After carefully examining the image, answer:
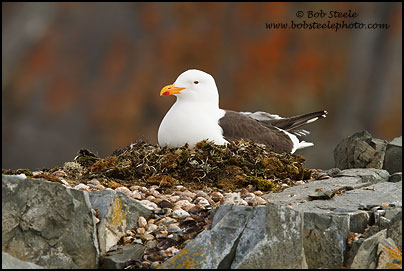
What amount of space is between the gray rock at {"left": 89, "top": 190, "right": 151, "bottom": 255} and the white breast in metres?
2.21

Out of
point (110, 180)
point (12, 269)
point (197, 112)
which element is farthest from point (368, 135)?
point (12, 269)

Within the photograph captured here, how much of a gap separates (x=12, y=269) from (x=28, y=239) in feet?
1.30

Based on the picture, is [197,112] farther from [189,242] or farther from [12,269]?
[12,269]

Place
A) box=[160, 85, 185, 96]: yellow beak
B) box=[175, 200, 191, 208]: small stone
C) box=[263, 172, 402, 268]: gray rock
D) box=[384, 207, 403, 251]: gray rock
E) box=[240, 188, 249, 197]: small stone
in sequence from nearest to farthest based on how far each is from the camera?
box=[263, 172, 402, 268]: gray rock → box=[384, 207, 403, 251]: gray rock → box=[175, 200, 191, 208]: small stone → box=[240, 188, 249, 197]: small stone → box=[160, 85, 185, 96]: yellow beak

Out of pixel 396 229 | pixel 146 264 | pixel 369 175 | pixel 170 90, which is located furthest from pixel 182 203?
pixel 170 90

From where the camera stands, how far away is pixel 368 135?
723cm

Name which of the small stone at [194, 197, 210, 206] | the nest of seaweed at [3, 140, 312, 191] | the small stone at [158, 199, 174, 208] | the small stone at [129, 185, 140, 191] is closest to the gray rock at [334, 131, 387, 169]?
the nest of seaweed at [3, 140, 312, 191]

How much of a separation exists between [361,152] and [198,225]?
3.23 meters

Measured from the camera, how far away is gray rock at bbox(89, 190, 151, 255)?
4.31 meters

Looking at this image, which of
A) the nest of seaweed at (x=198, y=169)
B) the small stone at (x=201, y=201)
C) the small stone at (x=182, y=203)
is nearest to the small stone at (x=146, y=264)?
the small stone at (x=182, y=203)

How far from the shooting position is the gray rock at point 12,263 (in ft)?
12.1

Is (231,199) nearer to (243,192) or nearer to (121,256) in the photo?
(243,192)

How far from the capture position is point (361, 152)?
23.3ft

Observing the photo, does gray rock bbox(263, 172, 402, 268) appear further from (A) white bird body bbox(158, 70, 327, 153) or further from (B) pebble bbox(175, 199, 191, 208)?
(A) white bird body bbox(158, 70, 327, 153)
